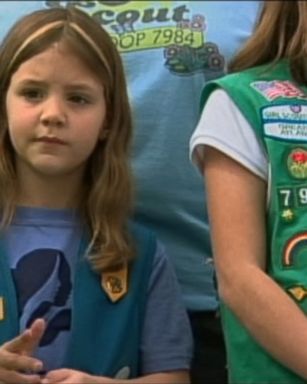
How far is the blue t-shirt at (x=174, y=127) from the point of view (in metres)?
1.68

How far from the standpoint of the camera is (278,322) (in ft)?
4.42

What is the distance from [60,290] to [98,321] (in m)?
0.06

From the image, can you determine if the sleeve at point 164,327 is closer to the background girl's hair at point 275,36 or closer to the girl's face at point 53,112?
the girl's face at point 53,112

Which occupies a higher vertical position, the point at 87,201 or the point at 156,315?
the point at 87,201

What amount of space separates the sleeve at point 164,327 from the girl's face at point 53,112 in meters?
0.19

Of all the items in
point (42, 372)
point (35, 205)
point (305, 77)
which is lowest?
point (42, 372)

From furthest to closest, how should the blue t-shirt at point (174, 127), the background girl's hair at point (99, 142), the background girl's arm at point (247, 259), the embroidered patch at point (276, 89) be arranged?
1. the blue t-shirt at point (174, 127)
2. the background girl's hair at point (99, 142)
3. the embroidered patch at point (276, 89)
4. the background girl's arm at point (247, 259)

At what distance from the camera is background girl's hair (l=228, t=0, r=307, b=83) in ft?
4.96

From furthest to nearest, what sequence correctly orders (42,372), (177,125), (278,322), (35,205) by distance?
(177,125)
(35,205)
(42,372)
(278,322)

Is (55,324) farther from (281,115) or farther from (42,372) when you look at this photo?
(281,115)

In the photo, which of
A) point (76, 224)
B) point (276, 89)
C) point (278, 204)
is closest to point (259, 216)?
point (278, 204)

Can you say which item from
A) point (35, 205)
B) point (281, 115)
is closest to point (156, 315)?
point (35, 205)

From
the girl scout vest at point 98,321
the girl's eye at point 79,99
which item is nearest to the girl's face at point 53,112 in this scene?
the girl's eye at point 79,99

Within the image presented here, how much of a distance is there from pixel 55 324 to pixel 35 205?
0.56 ft
